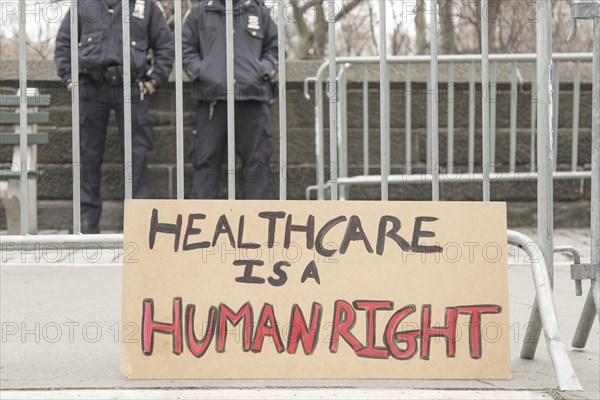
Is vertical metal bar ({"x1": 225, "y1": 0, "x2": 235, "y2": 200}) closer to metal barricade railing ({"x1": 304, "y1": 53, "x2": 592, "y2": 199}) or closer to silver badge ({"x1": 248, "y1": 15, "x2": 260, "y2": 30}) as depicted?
metal barricade railing ({"x1": 304, "y1": 53, "x2": 592, "y2": 199})

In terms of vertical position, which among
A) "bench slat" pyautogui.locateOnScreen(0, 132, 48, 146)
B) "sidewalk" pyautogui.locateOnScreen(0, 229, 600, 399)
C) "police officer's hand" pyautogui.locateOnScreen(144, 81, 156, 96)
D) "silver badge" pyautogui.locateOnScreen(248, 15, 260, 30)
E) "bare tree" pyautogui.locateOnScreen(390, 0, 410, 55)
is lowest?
"sidewalk" pyautogui.locateOnScreen(0, 229, 600, 399)

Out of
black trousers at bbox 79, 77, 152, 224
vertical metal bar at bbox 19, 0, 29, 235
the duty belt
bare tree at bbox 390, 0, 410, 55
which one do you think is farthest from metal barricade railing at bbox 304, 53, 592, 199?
vertical metal bar at bbox 19, 0, 29, 235

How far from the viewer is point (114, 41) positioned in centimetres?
654

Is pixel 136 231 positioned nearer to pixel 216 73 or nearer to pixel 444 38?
pixel 216 73

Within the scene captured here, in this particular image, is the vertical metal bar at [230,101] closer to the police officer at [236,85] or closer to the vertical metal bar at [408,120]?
the police officer at [236,85]

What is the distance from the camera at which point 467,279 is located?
2.91 metres

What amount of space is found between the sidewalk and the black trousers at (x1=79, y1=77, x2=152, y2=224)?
1.38 m

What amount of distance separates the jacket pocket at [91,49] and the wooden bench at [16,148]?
1.43 ft

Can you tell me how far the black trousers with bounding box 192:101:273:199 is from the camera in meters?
6.79

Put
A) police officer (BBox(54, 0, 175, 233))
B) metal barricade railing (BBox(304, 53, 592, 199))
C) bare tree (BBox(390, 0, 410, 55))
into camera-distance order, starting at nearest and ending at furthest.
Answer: police officer (BBox(54, 0, 175, 233)), metal barricade railing (BBox(304, 53, 592, 199)), bare tree (BBox(390, 0, 410, 55))

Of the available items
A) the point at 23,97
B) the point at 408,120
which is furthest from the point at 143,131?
the point at 23,97

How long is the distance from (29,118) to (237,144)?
4.87 feet

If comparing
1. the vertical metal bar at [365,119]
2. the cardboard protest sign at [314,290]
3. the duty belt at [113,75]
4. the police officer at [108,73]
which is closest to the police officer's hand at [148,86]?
the police officer at [108,73]

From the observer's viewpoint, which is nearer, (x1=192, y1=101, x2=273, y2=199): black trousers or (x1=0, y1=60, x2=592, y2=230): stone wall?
(x1=192, y1=101, x2=273, y2=199): black trousers
